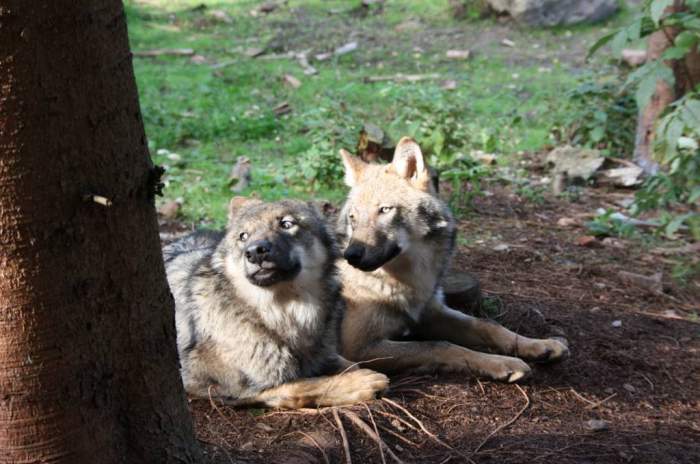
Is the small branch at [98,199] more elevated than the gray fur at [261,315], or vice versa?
the small branch at [98,199]

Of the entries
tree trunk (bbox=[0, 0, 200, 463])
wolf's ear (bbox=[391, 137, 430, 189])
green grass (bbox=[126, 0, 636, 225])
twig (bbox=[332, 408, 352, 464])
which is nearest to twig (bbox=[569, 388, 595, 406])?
twig (bbox=[332, 408, 352, 464])

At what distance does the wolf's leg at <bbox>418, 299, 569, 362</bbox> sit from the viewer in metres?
4.80

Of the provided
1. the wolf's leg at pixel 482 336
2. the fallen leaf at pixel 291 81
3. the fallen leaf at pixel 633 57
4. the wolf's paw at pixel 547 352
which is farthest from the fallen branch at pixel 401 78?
the wolf's paw at pixel 547 352

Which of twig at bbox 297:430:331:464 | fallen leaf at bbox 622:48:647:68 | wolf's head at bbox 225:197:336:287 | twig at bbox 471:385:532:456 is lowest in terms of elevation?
twig at bbox 471:385:532:456

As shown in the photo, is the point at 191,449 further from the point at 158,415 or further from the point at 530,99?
the point at 530,99

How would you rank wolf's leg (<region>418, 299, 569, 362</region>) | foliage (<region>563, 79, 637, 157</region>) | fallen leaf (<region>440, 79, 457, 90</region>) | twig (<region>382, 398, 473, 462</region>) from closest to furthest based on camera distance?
twig (<region>382, 398, 473, 462</region>), wolf's leg (<region>418, 299, 569, 362</region>), foliage (<region>563, 79, 637, 157</region>), fallen leaf (<region>440, 79, 457, 90</region>)

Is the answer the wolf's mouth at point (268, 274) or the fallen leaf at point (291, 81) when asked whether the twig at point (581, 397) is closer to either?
the wolf's mouth at point (268, 274)

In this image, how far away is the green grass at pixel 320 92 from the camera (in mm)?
8617

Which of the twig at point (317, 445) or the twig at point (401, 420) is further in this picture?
the twig at point (401, 420)

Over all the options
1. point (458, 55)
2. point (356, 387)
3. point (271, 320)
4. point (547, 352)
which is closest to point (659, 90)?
point (547, 352)

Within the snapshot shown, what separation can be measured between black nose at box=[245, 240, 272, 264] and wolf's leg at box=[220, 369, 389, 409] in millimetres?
780

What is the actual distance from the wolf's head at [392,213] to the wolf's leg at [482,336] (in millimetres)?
537

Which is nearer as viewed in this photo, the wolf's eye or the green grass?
the wolf's eye

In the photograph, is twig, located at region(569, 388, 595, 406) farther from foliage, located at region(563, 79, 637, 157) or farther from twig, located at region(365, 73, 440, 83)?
twig, located at region(365, 73, 440, 83)
